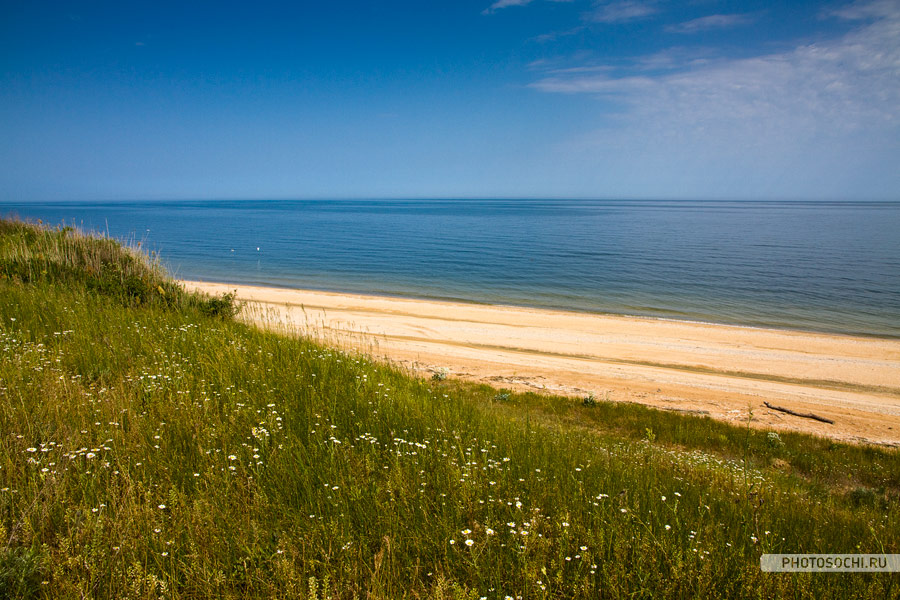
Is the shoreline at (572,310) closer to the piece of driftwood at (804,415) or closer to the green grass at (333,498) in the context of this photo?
the piece of driftwood at (804,415)

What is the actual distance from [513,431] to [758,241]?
68.7m

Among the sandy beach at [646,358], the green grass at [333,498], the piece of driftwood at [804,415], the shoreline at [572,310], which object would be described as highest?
the green grass at [333,498]

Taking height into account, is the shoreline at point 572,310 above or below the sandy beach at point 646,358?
above

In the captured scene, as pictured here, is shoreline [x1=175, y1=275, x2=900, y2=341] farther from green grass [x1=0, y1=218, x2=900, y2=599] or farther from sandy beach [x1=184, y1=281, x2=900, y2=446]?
green grass [x1=0, y1=218, x2=900, y2=599]

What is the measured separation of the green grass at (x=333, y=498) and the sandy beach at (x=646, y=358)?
479 cm

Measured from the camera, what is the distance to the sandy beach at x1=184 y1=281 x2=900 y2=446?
13.8 metres

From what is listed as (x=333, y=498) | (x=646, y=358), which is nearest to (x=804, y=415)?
(x=646, y=358)

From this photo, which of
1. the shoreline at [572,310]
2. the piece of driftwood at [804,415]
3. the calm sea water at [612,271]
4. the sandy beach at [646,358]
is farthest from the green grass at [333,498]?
the calm sea water at [612,271]

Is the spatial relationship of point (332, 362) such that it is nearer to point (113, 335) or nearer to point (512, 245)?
point (113, 335)

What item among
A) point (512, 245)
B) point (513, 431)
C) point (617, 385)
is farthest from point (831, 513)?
point (512, 245)

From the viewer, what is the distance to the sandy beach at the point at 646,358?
13.8 metres

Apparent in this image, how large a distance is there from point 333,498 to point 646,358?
16.9 meters

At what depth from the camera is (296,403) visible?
21.1 feet

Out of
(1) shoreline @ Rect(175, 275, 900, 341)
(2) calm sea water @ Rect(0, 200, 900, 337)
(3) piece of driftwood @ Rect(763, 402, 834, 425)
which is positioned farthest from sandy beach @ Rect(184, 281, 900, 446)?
(2) calm sea water @ Rect(0, 200, 900, 337)
